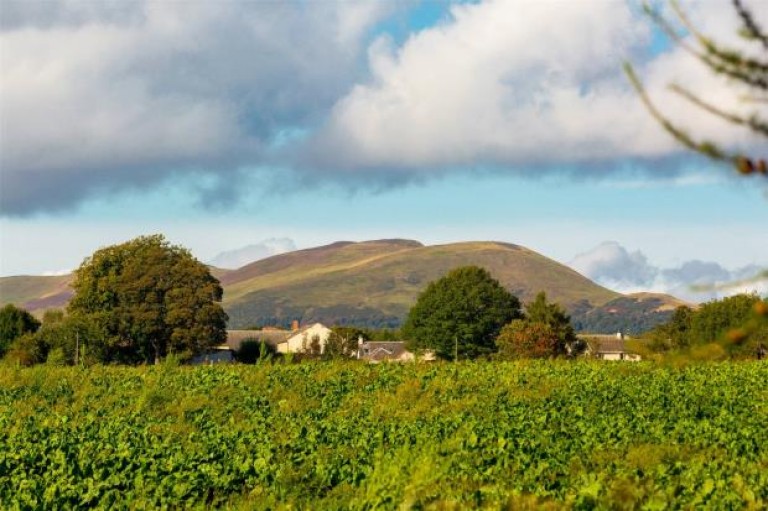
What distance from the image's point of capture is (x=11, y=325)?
142m

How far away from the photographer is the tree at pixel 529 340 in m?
111

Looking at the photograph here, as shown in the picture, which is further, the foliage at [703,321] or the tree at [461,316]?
the tree at [461,316]

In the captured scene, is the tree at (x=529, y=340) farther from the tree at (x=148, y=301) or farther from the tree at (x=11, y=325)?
the tree at (x=11, y=325)

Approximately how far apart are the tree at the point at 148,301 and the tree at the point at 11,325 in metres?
33.3

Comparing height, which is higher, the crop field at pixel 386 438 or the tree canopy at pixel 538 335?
the tree canopy at pixel 538 335

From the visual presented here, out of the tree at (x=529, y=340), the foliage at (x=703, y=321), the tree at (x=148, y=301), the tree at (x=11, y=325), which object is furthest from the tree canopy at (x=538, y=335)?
the tree at (x=11, y=325)

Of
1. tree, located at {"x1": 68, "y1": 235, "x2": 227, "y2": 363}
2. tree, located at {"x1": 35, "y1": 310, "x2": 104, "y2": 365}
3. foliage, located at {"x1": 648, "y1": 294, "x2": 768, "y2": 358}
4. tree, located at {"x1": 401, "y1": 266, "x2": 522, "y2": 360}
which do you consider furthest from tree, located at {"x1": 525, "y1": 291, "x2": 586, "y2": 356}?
tree, located at {"x1": 35, "y1": 310, "x2": 104, "y2": 365}

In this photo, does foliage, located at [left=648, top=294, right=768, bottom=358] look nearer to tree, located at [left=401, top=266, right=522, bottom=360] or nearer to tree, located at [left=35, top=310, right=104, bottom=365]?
tree, located at [left=401, top=266, right=522, bottom=360]

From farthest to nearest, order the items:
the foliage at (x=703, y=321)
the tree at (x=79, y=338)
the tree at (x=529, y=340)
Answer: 1. the tree at (x=529, y=340)
2. the tree at (x=79, y=338)
3. the foliage at (x=703, y=321)

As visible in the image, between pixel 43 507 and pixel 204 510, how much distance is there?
2.48 m

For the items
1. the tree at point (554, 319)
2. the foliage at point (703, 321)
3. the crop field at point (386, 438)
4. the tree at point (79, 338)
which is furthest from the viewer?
the tree at point (554, 319)

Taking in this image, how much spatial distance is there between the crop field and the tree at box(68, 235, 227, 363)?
69.7m

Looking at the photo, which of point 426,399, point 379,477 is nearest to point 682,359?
point 379,477

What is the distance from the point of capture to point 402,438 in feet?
70.8
